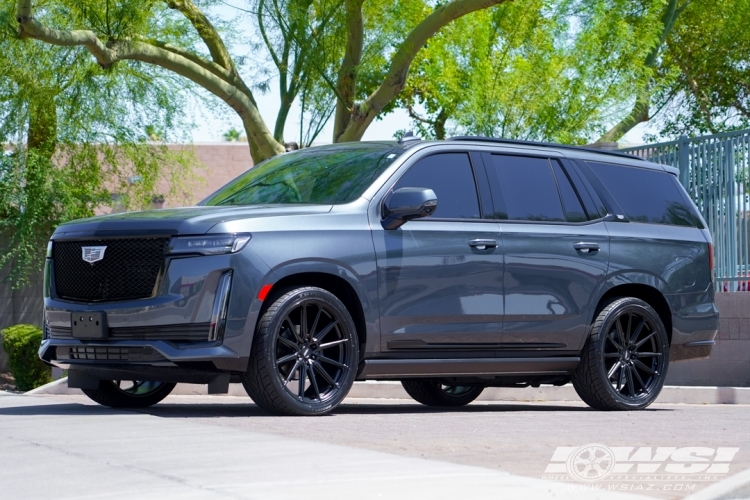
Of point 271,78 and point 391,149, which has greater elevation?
point 271,78

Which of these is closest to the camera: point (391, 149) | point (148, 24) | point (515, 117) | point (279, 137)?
point (391, 149)

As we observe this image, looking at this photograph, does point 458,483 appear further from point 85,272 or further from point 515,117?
point 515,117

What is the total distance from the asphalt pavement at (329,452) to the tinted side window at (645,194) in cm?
210

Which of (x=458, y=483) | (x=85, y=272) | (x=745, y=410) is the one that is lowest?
(x=745, y=410)

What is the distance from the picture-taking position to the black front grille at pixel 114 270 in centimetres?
789

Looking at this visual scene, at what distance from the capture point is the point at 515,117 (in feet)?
68.7

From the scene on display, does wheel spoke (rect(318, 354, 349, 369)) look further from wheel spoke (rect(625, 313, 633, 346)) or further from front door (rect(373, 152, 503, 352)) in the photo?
wheel spoke (rect(625, 313, 633, 346))

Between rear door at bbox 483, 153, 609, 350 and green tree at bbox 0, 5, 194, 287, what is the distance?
1074cm

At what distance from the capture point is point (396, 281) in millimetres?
8484

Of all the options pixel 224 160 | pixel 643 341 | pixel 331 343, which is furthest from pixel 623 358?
pixel 224 160

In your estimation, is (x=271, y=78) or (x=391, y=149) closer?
(x=391, y=149)

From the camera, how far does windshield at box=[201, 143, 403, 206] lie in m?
8.70

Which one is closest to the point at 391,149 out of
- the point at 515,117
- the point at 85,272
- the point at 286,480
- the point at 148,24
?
the point at 85,272

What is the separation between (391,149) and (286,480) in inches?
165
